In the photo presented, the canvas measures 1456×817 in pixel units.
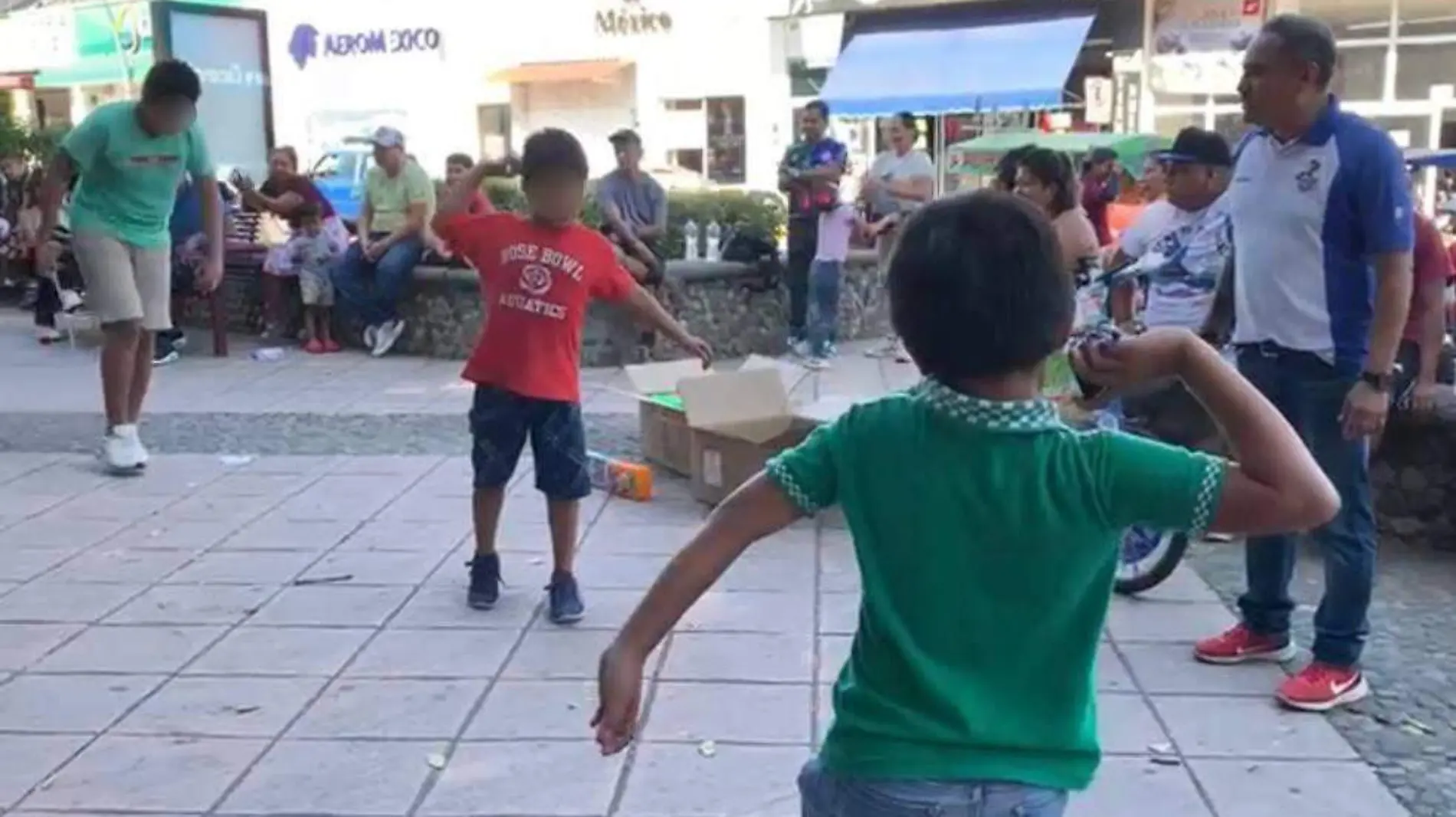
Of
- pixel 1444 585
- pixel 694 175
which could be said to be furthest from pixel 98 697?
pixel 694 175

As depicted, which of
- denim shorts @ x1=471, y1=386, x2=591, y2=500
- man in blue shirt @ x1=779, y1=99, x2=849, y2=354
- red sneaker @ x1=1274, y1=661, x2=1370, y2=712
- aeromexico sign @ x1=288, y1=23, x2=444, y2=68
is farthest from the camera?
aeromexico sign @ x1=288, y1=23, x2=444, y2=68

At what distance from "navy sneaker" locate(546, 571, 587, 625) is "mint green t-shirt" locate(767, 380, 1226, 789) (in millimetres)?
2954

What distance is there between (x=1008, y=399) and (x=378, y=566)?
3.99 meters

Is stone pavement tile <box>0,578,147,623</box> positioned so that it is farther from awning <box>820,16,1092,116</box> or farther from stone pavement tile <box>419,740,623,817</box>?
awning <box>820,16,1092,116</box>

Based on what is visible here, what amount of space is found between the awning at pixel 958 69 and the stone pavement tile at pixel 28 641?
14.0 m

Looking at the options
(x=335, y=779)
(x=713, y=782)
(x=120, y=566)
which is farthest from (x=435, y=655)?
(x=120, y=566)

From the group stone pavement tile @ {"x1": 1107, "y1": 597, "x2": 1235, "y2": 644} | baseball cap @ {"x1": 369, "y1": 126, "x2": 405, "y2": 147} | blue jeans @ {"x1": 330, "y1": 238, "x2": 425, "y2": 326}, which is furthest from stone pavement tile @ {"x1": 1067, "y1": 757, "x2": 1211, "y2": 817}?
baseball cap @ {"x1": 369, "y1": 126, "x2": 405, "y2": 147}

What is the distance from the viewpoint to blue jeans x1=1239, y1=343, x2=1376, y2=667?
385 cm

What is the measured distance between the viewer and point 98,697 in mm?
4105

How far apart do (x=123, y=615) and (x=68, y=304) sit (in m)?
7.70

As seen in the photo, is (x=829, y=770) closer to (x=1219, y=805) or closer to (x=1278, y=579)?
(x=1219, y=805)

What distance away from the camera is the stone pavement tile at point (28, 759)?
3.52 metres

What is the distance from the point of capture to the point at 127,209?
672 cm

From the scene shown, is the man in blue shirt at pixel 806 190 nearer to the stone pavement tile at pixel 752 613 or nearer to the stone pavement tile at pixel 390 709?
the stone pavement tile at pixel 752 613
